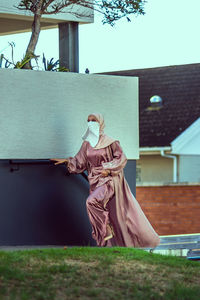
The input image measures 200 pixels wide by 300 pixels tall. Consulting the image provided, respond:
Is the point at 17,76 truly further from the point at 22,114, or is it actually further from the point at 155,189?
the point at 155,189

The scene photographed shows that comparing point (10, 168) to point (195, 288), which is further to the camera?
point (10, 168)

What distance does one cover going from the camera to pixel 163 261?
10.5 metres

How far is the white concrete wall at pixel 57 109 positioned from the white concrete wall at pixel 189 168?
1346cm

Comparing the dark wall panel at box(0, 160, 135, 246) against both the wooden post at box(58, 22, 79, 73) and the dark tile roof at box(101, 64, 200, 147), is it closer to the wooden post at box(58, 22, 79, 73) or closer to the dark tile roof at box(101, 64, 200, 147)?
the wooden post at box(58, 22, 79, 73)

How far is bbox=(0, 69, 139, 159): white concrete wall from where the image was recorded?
13773 millimetres

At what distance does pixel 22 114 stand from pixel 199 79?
1773 centimetres

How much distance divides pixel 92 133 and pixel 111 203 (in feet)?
3.67

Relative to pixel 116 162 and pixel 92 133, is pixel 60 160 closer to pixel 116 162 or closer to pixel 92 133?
pixel 92 133

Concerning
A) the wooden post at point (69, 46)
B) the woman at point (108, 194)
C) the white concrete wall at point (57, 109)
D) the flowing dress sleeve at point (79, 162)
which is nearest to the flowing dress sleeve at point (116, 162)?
the woman at point (108, 194)

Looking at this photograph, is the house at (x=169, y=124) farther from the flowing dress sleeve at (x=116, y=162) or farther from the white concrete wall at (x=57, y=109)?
the flowing dress sleeve at (x=116, y=162)

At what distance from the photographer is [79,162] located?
44.4 feet

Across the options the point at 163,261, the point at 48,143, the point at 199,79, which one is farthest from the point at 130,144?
the point at 199,79

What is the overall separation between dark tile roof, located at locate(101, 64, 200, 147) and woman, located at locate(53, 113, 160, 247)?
1464 centimetres

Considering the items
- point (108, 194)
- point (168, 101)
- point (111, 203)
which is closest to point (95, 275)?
point (108, 194)
